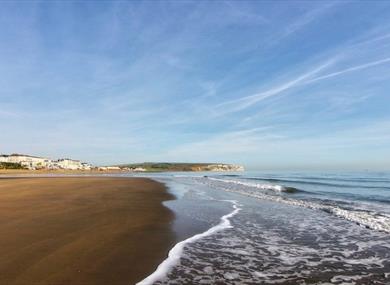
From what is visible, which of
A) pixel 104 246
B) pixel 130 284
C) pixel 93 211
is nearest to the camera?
pixel 130 284

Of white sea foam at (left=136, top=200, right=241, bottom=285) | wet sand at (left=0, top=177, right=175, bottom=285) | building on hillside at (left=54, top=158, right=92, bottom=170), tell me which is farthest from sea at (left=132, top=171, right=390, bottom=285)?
building on hillside at (left=54, top=158, right=92, bottom=170)

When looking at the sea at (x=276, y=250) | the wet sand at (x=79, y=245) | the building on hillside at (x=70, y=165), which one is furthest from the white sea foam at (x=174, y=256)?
the building on hillside at (x=70, y=165)

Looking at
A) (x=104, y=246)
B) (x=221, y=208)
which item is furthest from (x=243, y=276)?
(x=221, y=208)

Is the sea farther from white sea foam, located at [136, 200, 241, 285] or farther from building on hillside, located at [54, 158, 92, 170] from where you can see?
building on hillside, located at [54, 158, 92, 170]

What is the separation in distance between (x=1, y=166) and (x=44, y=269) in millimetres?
110437

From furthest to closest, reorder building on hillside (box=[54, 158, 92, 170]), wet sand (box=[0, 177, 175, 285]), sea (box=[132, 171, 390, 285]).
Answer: building on hillside (box=[54, 158, 92, 170])
sea (box=[132, 171, 390, 285])
wet sand (box=[0, 177, 175, 285])

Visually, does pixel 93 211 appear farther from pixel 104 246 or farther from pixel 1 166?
pixel 1 166

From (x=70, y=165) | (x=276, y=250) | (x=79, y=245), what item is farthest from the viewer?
(x=70, y=165)

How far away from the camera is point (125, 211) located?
14016 millimetres

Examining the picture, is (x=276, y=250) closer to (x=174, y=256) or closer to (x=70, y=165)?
(x=174, y=256)

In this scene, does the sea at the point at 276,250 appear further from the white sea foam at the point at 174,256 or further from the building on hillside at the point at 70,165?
the building on hillside at the point at 70,165

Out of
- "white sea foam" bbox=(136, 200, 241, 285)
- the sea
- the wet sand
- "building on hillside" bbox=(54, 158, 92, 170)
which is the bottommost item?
the sea

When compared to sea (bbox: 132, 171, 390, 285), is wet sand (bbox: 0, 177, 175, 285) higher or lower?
higher

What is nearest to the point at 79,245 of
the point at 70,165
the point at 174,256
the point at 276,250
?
the point at 174,256
